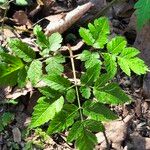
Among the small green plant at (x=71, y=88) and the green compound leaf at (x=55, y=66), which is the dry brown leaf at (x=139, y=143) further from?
the green compound leaf at (x=55, y=66)

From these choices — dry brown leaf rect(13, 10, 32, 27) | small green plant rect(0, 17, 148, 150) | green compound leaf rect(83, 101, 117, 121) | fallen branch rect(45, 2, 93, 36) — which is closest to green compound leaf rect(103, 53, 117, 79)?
small green plant rect(0, 17, 148, 150)

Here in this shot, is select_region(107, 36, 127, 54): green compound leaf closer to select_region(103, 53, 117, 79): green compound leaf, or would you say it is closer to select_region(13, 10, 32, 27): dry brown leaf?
select_region(103, 53, 117, 79): green compound leaf

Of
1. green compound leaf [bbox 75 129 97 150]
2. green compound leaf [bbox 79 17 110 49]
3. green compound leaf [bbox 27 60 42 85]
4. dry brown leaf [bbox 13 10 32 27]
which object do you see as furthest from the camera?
dry brown leaf [bbox 13 10 32 27]

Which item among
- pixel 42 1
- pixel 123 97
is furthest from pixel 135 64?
pixel 42 1

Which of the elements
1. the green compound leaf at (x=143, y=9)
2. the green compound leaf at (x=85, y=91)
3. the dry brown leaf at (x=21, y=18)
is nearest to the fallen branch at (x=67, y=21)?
the dry brown leaf at (x=21, y=18)

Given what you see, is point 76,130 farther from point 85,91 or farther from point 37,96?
point 37,96
